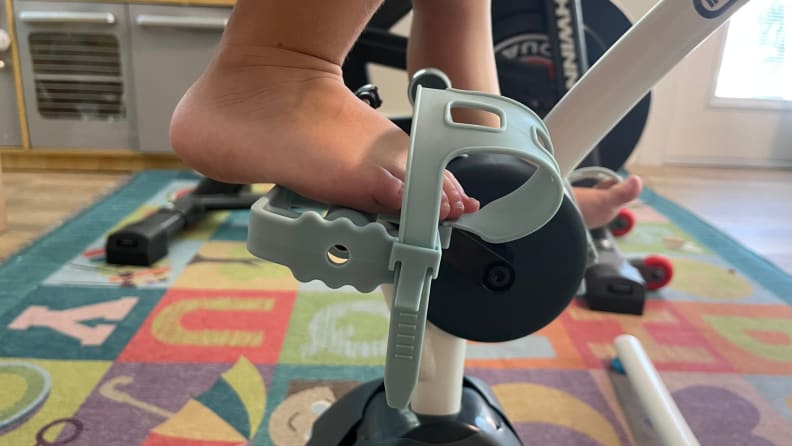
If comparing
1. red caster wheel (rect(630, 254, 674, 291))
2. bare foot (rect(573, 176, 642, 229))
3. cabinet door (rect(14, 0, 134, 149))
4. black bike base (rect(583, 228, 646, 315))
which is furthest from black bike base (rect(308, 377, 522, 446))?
cabinet door (rect(14, 0, 134, 149))

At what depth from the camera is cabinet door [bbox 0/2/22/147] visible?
2020 mm

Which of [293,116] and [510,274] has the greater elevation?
[293,116]

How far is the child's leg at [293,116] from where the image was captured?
495 millimetres

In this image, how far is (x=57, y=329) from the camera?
1070 millimetres

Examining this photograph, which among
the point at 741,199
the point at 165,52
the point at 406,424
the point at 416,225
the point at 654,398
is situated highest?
the point at 416,225

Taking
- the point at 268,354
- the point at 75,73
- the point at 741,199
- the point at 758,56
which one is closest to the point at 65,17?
the point at 75,73

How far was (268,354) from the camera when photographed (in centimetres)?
103

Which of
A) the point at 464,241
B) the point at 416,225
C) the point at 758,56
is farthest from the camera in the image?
the point at 758,56

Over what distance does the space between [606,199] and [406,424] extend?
0.55 meters

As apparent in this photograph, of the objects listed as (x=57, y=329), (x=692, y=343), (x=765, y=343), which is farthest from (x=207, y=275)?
(x=765, y=343)

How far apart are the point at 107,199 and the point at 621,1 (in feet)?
6.02

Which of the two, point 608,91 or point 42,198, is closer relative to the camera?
point 608,91

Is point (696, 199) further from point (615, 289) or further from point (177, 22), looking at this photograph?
point (177, 22)

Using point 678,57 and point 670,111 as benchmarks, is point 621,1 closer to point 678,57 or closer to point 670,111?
point 670,111
